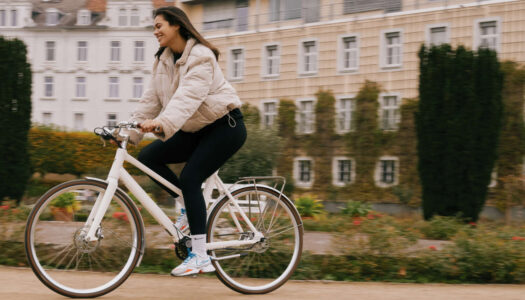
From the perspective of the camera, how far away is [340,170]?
2716 cm

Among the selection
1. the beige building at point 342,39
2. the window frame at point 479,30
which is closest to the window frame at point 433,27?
the beige building at point 342,39

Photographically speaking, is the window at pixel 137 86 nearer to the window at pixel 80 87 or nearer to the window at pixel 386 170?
the window at pixel 80 87

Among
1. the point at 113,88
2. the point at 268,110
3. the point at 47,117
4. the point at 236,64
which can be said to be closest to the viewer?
the point at 268,110

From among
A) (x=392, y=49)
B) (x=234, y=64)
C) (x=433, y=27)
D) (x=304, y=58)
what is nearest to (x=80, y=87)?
(x=234, y=64)

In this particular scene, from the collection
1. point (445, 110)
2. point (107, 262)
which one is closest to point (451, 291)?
point (107, 262)

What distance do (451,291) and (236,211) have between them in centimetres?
199

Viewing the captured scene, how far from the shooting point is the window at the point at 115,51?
2308 inches

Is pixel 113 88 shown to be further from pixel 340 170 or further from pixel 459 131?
pixel 459 131

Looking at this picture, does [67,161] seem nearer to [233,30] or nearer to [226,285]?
[233,30]

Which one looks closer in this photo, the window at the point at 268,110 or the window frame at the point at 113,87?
the window at the point at 268,110

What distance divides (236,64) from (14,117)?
73.6 ft

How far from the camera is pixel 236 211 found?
509cm

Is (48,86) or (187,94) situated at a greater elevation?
(48,86)

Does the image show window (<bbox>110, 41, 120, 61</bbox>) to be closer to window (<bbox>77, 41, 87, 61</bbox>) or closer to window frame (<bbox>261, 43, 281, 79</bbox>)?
window (<bbox>77, 41, 87, 61</bbox>)
